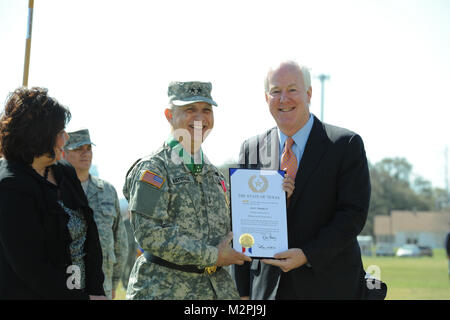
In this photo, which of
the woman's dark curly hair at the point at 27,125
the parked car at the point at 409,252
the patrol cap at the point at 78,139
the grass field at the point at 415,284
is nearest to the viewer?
the woman's dark curly hair at the point at 27,125

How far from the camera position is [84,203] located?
3459 mm

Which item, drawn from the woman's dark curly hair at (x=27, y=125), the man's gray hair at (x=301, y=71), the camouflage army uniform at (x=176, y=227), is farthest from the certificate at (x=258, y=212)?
the woman's dark curly hair at (x=27, y=125)

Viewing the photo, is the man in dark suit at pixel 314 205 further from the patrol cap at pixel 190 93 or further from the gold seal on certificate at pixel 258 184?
the patrol cap at pixel 190 93

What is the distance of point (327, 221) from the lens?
3623 mm

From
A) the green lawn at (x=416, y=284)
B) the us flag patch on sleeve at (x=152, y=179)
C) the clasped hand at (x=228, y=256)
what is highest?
the us flag patch on sleeve at (x=152, y=179)

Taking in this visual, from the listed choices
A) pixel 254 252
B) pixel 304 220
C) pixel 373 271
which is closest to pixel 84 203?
pixel 254 252

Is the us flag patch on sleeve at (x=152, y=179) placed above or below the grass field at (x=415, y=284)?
above

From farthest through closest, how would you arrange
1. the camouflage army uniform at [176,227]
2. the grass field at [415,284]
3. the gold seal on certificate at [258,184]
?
the grass field at [415,284] < the gold seal on certificate at [258,184] < the camouflage army uniform at [176,227]

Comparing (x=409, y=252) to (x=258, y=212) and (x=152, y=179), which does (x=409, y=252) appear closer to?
(x=258, y=212)

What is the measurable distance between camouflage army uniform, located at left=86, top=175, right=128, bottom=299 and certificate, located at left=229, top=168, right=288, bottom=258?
329 cm

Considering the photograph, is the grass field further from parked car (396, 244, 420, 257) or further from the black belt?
parked car (396, 244, 420, 257)

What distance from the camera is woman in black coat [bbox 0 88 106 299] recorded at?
9.54ft

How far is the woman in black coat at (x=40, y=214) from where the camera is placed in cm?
291

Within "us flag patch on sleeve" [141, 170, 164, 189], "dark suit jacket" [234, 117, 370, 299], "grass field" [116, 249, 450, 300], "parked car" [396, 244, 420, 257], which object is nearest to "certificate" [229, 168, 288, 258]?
"dark suit jacket" [234, 117, 370, 299]
